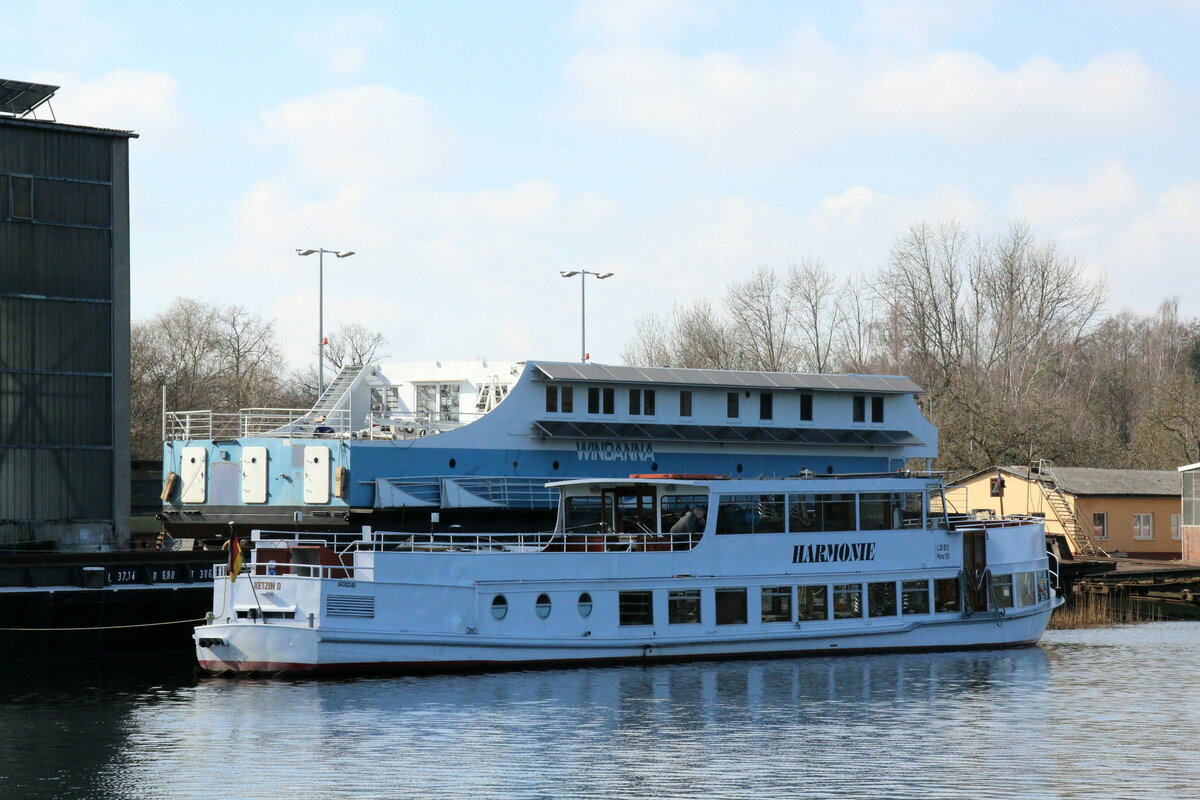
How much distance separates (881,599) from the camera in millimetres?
36125

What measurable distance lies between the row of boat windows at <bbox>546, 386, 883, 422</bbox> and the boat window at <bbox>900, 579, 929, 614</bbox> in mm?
13141

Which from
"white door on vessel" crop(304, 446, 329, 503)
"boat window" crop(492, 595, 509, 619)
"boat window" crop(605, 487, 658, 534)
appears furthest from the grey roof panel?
"boat window" crop(492, 595, 509, 619)

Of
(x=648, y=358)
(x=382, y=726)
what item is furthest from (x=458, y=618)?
(x=648, y=358)

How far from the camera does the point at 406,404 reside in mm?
49969

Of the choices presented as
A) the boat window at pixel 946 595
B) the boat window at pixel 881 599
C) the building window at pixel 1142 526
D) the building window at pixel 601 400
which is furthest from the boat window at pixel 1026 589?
the building window at pixel 1142 526

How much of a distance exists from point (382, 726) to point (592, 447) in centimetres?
2226

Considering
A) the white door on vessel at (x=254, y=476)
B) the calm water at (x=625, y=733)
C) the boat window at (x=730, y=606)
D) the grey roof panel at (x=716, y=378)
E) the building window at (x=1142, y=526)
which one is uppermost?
the grey roof panel at (x=716, y=378)

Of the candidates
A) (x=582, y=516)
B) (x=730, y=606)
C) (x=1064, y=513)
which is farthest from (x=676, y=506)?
(x=1064, y=513)

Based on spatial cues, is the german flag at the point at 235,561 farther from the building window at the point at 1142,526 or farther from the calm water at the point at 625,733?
the building window at the point at 1142,526

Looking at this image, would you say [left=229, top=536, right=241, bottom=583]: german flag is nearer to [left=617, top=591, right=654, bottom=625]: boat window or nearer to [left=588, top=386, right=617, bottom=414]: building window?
[left=617, top=591, right=654, bottom=625]: boat window

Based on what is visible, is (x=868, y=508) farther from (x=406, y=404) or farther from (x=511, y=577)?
(x=406, y=404)

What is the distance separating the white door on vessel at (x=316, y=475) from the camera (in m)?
43.0

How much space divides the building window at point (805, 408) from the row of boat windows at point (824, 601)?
12.7 m

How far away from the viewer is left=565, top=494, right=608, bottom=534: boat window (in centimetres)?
3638
